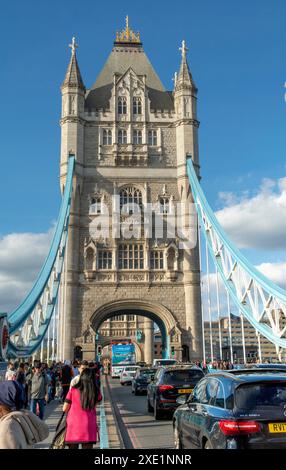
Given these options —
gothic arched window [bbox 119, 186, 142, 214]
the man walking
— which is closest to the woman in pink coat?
the man walking

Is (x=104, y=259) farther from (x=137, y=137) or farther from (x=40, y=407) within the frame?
(x=40, y=407)

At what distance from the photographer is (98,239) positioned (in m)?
43.0

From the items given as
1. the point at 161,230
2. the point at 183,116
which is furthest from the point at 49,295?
the point at 183,116

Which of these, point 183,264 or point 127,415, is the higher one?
point 183,264

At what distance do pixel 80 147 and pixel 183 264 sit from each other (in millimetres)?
13307

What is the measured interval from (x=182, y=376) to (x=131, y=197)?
3130 cm

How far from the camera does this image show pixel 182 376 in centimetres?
1422

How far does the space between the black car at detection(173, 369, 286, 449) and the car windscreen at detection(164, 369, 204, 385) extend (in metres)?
6.75

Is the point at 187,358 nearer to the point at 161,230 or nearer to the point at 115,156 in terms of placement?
the point at 161,230

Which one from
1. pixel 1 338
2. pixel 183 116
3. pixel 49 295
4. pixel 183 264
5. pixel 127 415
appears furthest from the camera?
pixel 183 116

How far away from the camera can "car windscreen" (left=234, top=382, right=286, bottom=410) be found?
6062mm

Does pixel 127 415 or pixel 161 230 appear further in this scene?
pixel 161 230

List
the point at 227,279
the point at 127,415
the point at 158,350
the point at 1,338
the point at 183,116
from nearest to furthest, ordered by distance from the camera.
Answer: the point at 1,338
the point at 127,415
the point at 227,279
the point at 183,116
the point at 158,350

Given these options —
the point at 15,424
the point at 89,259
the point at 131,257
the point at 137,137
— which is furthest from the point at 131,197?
the point at 15,424
